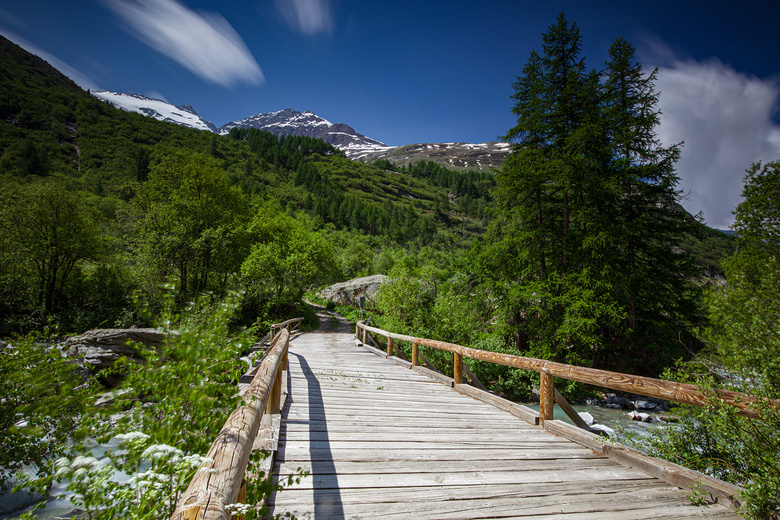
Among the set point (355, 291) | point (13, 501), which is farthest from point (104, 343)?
point (355, 291)

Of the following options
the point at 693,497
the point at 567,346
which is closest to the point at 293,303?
the point at 567,346

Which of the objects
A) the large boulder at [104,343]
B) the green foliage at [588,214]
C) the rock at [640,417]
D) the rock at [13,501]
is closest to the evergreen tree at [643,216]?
the green foliage at [588,214]

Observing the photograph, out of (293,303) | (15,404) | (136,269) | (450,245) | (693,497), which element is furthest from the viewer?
(450,245)

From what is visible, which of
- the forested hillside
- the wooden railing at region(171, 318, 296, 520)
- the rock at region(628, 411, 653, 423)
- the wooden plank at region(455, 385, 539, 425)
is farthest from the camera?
the forested hillside

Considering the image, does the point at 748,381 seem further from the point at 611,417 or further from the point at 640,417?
the point at 640,417

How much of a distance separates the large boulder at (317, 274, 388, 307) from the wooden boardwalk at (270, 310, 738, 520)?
858 inches

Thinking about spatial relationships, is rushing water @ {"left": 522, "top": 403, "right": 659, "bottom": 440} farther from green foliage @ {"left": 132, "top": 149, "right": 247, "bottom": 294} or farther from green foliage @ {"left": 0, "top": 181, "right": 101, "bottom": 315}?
green foliage @ {"left": 0, "top": 181, "right": 101, "bottom": 315}

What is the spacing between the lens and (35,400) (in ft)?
14.4

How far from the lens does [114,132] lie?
295 ft

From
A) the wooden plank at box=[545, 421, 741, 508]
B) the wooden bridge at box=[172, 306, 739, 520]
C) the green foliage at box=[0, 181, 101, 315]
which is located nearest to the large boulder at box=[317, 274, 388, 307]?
the green foliage at box=[0, 181, 101, 315]

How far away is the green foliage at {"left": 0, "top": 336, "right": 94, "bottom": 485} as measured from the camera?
12.8ft

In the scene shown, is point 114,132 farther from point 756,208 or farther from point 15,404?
point 756,208

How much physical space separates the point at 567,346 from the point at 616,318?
213 cm

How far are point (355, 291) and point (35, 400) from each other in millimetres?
23967
